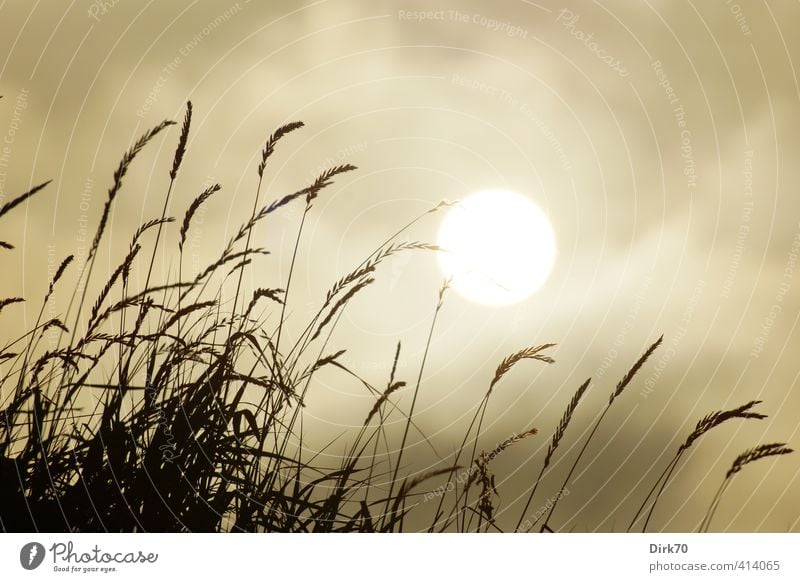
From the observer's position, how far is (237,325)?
152cm

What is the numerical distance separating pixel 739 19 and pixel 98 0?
7.71 feet

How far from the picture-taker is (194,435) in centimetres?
129

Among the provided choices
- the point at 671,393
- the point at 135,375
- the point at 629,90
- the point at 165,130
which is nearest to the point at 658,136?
the point at 629,90
